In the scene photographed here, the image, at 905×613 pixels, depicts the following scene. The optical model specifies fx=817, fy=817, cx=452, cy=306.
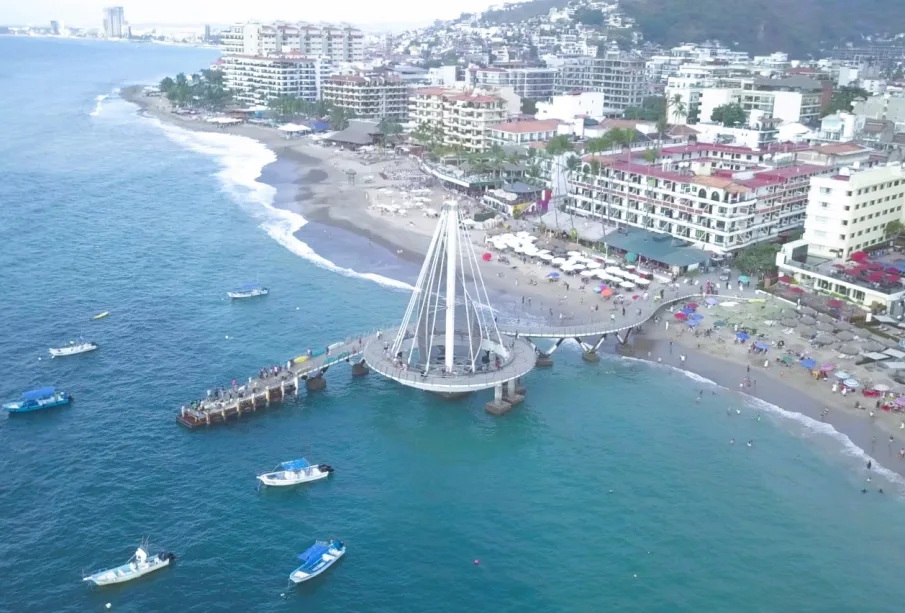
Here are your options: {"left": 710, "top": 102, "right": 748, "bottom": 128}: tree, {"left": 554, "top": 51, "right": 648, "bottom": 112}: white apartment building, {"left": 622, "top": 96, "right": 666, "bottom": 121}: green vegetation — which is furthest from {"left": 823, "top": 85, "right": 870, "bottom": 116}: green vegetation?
{"left": 554, "top": 51, "right": 648, "bottom": 112}: white apartment building

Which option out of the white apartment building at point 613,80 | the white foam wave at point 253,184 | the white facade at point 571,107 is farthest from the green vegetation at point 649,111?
the white foam wave at point 253,184

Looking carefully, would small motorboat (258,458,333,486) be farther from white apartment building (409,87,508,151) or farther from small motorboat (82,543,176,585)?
white apartment building (409,87,508,151)

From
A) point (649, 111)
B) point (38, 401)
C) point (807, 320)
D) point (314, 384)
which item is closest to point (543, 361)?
point (314, 384)

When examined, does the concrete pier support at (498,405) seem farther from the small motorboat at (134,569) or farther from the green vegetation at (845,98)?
the green vegetation at (845,98)

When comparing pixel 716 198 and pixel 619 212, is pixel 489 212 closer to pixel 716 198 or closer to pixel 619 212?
pixel 619 212

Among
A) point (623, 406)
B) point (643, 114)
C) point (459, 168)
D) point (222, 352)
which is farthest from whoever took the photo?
point (643, 114)

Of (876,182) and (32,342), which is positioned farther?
(876,182)

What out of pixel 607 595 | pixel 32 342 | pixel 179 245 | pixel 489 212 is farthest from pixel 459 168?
pixel 607 595

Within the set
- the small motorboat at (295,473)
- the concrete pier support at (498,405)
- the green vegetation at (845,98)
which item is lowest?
the small motorboat at (295,473)
